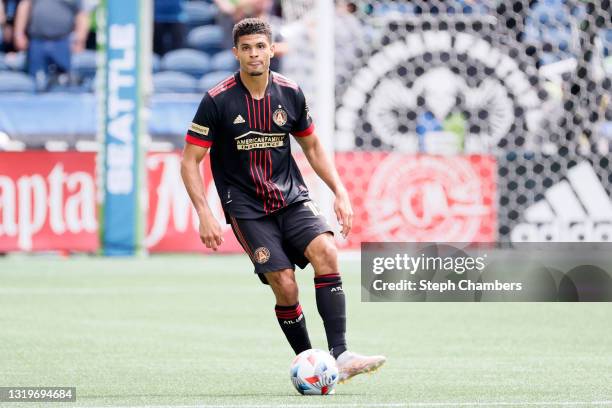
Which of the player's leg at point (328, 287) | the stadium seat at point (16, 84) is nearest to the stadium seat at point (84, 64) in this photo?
the stadium seat at point (16, 84)

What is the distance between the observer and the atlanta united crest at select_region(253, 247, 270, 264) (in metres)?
5.85

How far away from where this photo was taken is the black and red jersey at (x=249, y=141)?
5.87 m

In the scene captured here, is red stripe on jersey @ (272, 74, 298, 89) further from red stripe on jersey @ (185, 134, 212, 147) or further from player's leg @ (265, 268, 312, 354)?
player's leg @ (265, 268, 312, 354)

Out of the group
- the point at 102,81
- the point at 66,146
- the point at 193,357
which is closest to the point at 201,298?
the point at 193,357

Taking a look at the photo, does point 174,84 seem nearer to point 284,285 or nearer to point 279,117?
point 279,117

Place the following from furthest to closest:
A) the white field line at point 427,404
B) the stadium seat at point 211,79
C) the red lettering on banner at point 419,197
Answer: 1. the stadium seat at point 211,79
2. the red lettering on banner at point 419,197
3. the white field line at point 427,404

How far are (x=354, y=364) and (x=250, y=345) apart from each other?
2.01 m

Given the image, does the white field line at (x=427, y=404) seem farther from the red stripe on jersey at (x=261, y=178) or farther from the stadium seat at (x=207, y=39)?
the stadium seat at (x=207, y=39)

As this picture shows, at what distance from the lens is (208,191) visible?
1387 cm

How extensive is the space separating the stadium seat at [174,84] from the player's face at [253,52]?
12.1 meters

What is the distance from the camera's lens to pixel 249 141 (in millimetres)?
5910

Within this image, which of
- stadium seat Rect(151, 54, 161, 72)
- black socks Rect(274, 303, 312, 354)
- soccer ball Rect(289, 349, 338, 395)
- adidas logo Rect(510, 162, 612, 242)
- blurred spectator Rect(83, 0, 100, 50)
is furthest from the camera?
stadium seat Rect(151, 54, 161, 72)

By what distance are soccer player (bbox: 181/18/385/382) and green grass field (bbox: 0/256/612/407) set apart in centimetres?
42
